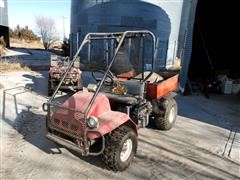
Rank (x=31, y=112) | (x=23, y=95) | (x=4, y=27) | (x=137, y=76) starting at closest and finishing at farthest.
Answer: (x=137, y=76)
(x=31, y=112)
(x=23, y=95)
(x=4, y=27)

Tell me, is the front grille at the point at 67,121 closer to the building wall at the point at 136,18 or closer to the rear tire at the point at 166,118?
the rear tire at the point at 166,118

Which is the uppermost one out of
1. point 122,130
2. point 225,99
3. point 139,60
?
point 139,60

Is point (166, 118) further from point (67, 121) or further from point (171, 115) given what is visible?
point (67, 121)

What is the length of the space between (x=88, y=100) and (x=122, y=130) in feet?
2.34

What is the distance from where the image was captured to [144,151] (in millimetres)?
5098

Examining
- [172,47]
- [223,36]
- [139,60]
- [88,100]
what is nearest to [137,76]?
[139,60]

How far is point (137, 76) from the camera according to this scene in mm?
5996

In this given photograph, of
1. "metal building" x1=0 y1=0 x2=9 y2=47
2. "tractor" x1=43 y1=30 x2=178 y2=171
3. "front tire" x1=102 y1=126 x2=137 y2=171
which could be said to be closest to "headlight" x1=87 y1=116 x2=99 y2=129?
"tractor" x1=43 y1=30 x2=178 y2=171

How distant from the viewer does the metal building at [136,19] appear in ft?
61.1

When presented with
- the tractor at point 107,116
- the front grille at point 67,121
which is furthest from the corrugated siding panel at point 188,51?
the front grille at point 67,121

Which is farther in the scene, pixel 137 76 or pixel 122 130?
pixel 137 76

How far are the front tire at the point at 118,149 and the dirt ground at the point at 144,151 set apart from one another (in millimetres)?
147

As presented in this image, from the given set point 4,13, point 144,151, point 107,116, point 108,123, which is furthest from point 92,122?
point 4,13

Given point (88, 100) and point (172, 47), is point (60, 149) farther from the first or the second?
point (172, 47)
